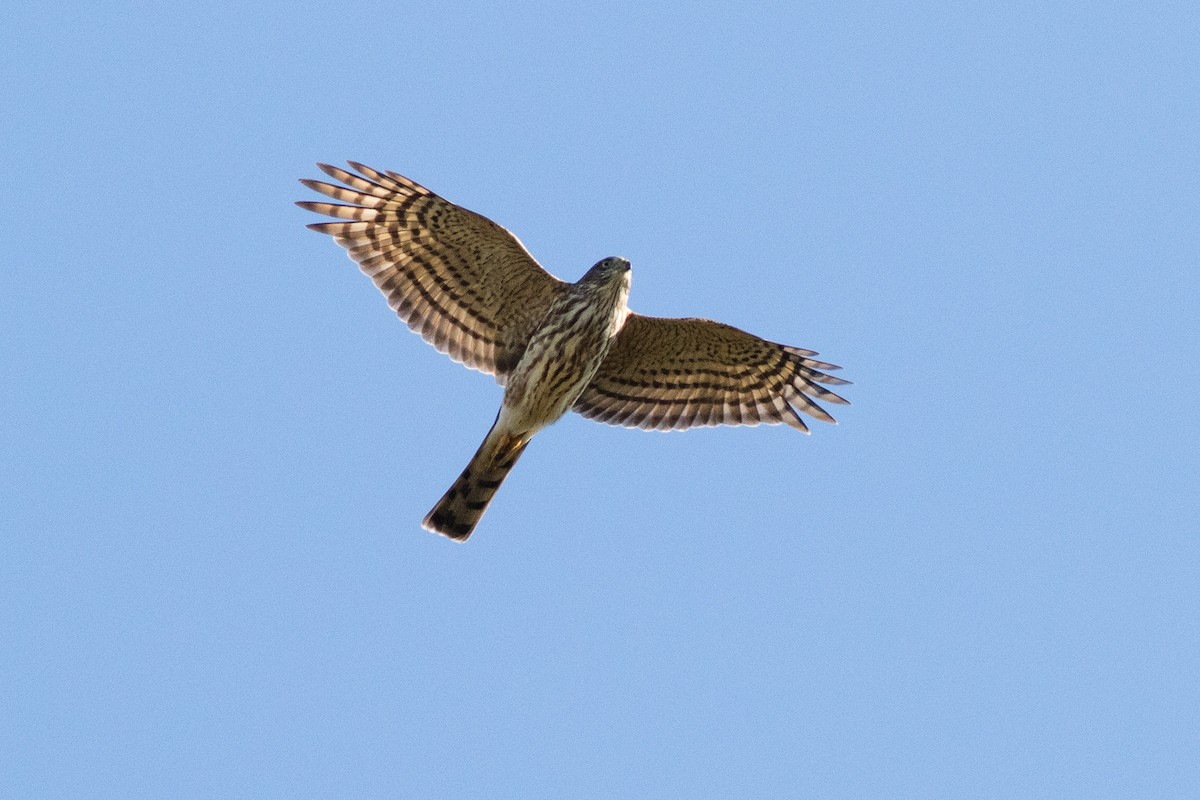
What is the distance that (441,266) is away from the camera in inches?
531

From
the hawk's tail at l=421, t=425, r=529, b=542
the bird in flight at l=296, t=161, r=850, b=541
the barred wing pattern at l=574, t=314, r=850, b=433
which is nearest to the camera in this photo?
the bird in flight at l=296, t=161, r=850, b=541

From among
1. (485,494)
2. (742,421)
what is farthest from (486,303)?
(742,421)

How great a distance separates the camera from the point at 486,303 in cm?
1355

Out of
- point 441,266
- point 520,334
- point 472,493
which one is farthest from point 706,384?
point 441,266

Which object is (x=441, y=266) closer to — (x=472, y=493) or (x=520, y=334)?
(x=520, y=334)

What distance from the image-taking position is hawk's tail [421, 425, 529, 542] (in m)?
13.4

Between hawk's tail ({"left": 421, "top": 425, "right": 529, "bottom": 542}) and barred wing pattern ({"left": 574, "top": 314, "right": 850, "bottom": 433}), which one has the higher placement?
barred wing pattern ({"left": 574, "top": 314, "right": 850, "bottom": 433})

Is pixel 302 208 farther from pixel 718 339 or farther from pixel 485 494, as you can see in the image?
pixel 718 339

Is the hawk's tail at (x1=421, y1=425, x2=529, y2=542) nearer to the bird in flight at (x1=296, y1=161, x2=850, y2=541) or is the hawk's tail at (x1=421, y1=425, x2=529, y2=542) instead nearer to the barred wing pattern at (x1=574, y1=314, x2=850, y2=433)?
the bird in flight at (x1=296, y1=161, x2=850, y2=541)

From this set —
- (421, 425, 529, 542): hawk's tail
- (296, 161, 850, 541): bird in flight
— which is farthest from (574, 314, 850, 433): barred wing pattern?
(421, 425, 529, 542): hawk's tail

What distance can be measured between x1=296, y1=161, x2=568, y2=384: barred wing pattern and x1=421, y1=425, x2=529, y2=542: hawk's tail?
26.3 inches

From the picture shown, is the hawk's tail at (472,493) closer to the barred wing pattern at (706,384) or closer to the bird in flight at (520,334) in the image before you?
the bird in flight at (520,334)

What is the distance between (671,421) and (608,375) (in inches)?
26.5

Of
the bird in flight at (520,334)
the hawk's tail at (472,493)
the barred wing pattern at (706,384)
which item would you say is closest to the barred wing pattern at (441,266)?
the bird in flight at (520,334)
